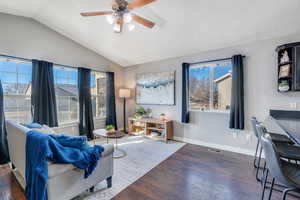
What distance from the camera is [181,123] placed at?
4.19m

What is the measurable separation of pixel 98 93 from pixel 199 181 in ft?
12.6

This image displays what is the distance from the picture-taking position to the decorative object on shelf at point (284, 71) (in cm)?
265

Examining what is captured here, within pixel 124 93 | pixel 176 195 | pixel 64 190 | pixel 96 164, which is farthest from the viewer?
pixel 124 93

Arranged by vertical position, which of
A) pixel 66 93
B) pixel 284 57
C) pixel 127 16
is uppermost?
pixel 127 16

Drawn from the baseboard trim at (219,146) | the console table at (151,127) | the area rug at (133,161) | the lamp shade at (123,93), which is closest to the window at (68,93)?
the lamp shade at (123,93)

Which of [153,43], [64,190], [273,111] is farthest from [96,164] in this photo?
[273,111]

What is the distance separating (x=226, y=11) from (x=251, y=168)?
2760mm

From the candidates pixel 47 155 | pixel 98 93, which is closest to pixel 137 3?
pixel 47 155

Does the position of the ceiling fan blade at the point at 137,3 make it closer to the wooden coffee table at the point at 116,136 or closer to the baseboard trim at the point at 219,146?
the wooden coffee table at the point at 116,136

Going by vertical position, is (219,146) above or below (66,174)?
below

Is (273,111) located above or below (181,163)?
above

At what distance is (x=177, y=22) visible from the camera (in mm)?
2934

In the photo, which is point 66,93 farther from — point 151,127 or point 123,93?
point 151,127

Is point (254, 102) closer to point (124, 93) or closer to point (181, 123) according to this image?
point (181, 123)
